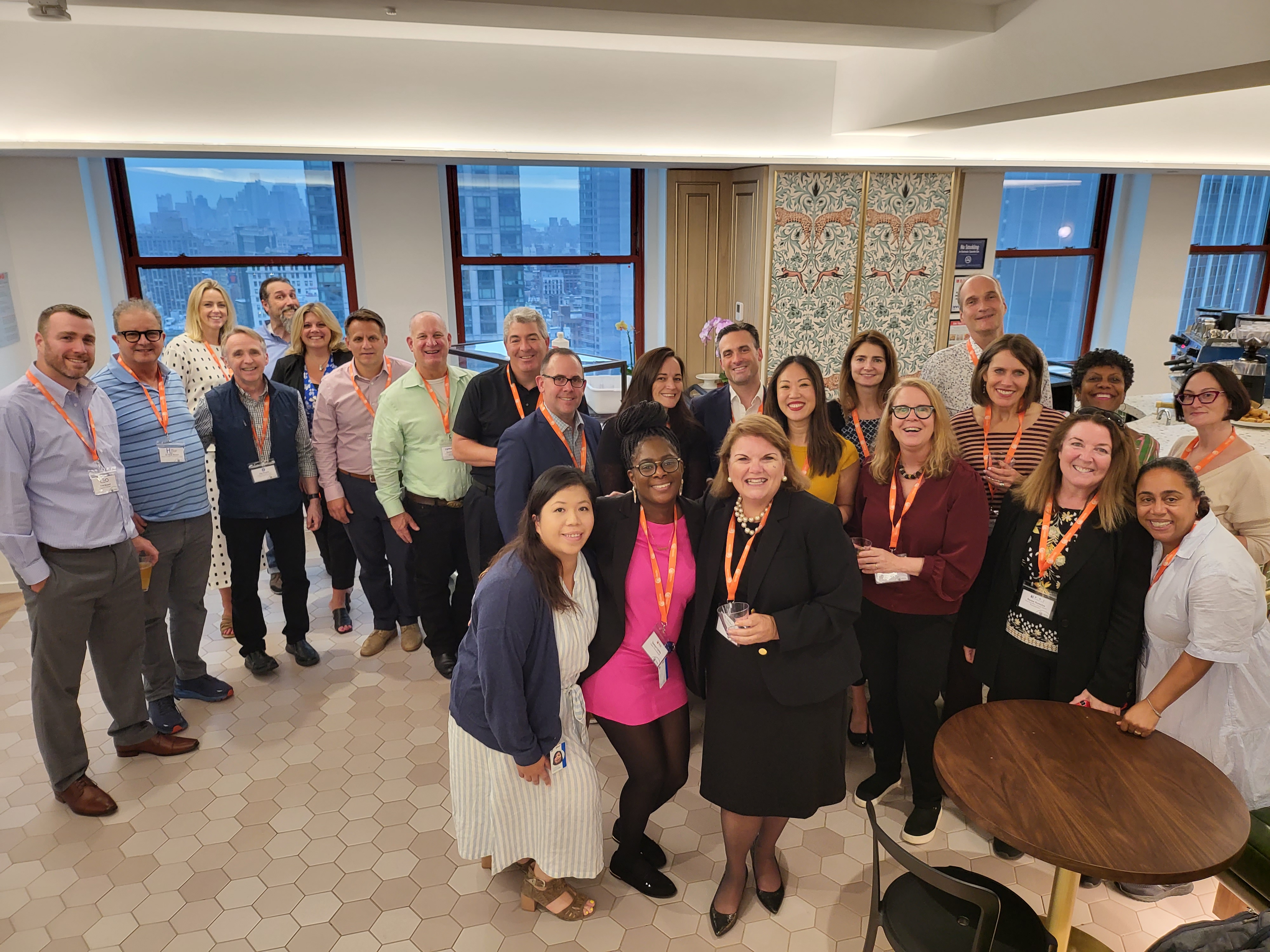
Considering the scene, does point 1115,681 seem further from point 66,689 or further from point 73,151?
point 73,151

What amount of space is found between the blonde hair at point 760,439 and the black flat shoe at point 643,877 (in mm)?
1315

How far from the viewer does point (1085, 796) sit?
6.64 feet

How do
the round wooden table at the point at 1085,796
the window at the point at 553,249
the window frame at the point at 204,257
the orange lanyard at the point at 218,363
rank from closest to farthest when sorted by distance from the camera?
the round wooden table at the point at 1085,796, the orange lanyard at the point at 218,363, the window frame at the point at 204,257, the window at the point at 553,249

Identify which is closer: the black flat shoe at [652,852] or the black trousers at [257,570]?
the black flat shoe at [652,852]

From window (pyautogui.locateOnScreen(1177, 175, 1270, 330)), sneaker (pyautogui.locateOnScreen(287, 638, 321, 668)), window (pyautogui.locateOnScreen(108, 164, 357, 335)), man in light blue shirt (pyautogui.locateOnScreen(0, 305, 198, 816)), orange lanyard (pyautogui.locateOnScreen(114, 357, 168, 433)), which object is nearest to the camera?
man in light blue shirt (pyautogui.locateOnScreen(0, 305, 198, 816))

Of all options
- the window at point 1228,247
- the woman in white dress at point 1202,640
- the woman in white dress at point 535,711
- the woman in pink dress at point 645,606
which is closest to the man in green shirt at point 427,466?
the woman in white dress at point 535,711

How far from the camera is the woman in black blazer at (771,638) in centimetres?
222

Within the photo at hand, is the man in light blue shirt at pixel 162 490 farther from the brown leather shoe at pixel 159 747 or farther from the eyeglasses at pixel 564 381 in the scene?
the eyeglasses at pixel 564 381

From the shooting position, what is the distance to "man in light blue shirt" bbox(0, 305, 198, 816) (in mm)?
2732

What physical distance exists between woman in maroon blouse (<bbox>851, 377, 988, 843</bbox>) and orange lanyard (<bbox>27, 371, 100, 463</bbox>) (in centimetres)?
273

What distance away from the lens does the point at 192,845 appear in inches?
114

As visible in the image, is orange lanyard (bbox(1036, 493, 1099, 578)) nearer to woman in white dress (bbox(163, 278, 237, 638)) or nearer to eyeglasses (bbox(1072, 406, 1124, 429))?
eyeglasses (bbox(1072, 406, 1124, 429))

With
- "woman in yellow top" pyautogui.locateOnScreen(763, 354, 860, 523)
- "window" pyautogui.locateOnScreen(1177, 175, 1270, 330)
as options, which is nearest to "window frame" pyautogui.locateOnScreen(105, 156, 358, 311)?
"woman in yellow top" pyautogui.locateOnScreen(763, 354, 860, 523)

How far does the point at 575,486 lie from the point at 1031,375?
189cm
